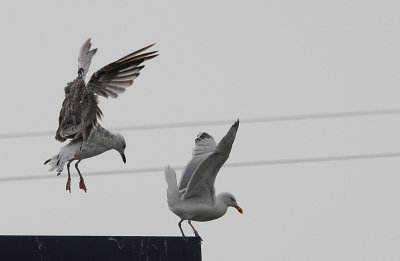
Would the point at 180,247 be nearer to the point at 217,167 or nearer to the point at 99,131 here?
the point at 217,167

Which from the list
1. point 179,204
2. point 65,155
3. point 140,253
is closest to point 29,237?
point 140,253

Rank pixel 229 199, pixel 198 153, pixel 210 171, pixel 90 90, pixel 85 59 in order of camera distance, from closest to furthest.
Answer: pixel 210 171
pixel 229 199
pixel 90 90
pixel 85 59
pixel 198 153

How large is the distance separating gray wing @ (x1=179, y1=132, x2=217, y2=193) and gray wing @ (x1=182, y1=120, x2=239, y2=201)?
1.94ft

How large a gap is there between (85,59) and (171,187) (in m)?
1.90

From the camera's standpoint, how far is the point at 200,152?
1134cm

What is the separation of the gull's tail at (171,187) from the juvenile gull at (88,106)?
1.28 meters

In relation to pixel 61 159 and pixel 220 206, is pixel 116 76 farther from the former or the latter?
pixel 220 206

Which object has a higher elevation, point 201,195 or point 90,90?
point 90,90

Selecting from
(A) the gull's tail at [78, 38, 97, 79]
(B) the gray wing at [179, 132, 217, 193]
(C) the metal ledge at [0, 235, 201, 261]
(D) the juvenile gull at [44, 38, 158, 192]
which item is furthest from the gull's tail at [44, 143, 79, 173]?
(C) the metal ledge at [0, 235, 201, 261]

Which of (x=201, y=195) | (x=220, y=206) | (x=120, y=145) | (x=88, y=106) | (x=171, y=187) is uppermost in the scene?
(x=88, y=106)

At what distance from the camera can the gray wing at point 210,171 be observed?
9477 mm

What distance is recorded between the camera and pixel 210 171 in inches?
389

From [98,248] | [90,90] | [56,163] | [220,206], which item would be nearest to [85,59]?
[90,90]

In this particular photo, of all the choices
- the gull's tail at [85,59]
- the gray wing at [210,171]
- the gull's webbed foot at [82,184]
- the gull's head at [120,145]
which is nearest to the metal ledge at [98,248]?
the gray wing at [210,171]
